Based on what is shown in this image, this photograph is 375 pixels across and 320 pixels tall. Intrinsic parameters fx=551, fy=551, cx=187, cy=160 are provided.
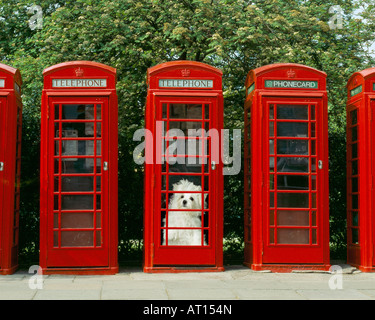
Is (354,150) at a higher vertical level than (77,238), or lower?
higher

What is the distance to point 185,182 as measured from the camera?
7.50 metres

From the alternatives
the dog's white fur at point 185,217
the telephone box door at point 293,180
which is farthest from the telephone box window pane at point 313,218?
the dog's white fur at point 185,217

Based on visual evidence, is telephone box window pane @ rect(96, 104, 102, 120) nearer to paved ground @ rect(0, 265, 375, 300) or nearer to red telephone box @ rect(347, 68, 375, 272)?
paved ground @ rect(0, 265, 375, 300)

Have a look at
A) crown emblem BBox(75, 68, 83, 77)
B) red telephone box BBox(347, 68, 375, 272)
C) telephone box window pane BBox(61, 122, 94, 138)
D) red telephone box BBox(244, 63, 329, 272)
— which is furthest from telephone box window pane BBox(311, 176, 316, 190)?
crown emblem BBox(75, 68, 83, 77)

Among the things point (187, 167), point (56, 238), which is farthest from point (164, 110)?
point (56, 238)

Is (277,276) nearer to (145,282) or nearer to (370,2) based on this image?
(145,282)

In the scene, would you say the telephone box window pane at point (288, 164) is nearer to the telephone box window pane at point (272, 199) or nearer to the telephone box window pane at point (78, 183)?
the telephone box window pane at point (272, 199)

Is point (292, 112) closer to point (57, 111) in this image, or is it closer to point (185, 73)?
point (185, 73)

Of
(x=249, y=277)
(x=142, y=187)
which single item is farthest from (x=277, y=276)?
(x=142, y=187)

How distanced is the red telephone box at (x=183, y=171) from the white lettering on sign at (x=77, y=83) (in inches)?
27.5

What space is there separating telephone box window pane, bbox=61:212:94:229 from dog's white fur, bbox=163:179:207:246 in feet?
3.34

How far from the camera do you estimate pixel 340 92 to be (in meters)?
11.2

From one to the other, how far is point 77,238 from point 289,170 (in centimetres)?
303

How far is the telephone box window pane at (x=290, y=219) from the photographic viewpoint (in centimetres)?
Answer: 762
